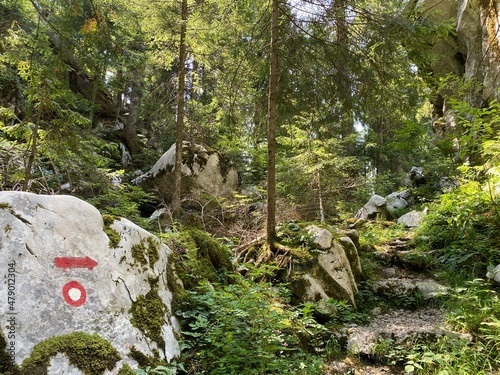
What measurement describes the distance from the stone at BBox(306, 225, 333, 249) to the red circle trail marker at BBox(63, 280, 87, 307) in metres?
3.89

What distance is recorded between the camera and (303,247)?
18.1 feet

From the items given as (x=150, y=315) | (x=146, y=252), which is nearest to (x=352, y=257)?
(x=146, y=252)

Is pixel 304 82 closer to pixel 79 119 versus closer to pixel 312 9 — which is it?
pixel 312 9

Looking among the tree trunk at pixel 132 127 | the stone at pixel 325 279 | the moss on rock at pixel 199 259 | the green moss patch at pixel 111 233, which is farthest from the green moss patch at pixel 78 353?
the tree trunk at pixel 132 127

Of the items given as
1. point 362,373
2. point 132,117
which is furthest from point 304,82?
point 132,117

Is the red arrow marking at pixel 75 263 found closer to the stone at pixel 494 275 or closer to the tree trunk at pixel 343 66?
the stone at pixel 494 275

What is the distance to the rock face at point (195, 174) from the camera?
11.5 meters

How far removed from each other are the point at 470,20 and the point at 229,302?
1196 centimetres

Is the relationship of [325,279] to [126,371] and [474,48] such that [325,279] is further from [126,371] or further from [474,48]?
[474,48]

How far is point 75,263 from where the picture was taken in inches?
100

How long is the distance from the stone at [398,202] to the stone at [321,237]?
6230 mm

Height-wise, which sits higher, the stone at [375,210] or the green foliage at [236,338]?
the stone at [375,210]

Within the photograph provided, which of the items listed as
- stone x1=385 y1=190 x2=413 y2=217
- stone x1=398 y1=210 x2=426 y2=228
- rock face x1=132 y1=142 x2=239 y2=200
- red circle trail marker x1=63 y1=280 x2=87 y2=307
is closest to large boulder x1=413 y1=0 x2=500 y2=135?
stone x1=385 y1=190 x2=413 y2=217

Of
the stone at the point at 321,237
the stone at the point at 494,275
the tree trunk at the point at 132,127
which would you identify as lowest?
the stone at the point at 494,275
